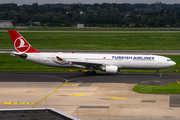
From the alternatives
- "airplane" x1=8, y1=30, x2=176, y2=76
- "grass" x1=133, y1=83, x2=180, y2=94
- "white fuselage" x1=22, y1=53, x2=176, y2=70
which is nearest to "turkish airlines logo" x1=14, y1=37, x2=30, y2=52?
"airplane" x1=8, y1=30, x2=176, y2=76

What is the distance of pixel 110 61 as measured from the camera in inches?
1806

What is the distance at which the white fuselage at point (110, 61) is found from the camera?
149ft

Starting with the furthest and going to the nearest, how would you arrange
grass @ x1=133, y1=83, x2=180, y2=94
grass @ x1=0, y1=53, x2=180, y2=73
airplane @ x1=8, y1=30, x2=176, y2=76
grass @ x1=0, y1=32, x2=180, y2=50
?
grass @ x1=0, y1=32, x2=180, y2=50
grass @ x1=0, y1=53, x2=180, y2=73
airplane @ x1=8, y1=30, x2=176, y2=76
grass @ x1=133, y1=83, x2=180, y2=94

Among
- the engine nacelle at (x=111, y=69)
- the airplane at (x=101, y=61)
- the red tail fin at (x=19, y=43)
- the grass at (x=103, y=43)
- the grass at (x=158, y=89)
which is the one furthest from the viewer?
the grass at (x=103, y=43)

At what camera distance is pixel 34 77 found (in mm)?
44000

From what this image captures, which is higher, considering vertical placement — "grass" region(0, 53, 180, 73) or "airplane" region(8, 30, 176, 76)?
"airplane" region(8, 30, 176, 76)

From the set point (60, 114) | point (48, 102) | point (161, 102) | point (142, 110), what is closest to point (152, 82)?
point (161, 102)

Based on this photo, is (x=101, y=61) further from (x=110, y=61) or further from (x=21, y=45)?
(x=21, y=45)

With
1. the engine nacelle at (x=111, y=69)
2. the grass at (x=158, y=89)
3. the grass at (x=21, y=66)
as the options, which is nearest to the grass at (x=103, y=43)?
the grass at (x=21, y=66)

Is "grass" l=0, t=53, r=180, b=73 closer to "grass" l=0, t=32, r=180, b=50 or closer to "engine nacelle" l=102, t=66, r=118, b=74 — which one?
"engine nacelle" l=102, t=66, r=118, b=74

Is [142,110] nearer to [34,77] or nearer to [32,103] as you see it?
[32,103]

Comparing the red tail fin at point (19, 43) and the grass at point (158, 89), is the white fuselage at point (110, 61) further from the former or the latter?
the grass at point (158, 89)

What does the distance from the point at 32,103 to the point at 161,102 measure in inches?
524

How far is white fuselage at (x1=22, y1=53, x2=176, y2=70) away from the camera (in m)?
45.5
